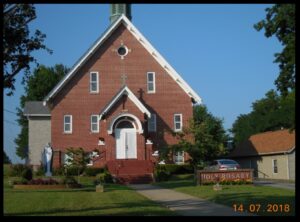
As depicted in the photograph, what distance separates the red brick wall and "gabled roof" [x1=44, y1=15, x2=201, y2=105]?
0.35 metres

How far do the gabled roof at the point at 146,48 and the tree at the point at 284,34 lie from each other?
30.8 m

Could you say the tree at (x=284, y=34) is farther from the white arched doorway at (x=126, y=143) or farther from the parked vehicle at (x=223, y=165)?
the white arched doorway at (x=126, y=143)

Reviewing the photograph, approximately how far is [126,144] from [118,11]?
1644 centimetres

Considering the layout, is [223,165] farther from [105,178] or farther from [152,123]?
[105,178]

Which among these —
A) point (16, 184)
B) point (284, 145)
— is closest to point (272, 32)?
point (16, 184)

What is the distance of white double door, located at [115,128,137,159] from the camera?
134ft

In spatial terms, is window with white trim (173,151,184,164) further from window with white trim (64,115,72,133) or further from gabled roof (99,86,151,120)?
window with white trim (64,115,72,133)

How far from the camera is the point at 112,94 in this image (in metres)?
43.0

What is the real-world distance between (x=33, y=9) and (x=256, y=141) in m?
38.8

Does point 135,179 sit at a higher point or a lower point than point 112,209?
higher

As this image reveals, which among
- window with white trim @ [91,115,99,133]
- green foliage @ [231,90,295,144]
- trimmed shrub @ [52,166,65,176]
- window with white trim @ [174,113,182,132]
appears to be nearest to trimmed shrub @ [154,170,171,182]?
window with white trim @ [174,113,182,132]

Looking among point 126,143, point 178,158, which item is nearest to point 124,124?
point 126,143
